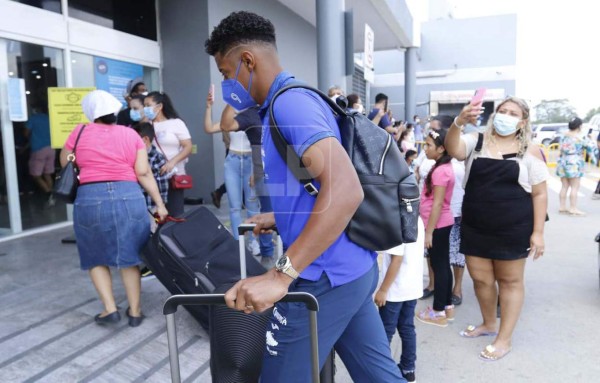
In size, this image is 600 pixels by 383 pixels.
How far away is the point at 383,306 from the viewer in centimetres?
285

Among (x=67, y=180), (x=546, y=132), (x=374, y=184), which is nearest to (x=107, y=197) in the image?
(x=67, y=180)

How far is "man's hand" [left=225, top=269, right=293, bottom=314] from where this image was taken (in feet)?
4.50

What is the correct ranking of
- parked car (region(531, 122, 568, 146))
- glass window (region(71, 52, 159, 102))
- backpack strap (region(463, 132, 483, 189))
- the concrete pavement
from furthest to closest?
parked car (region(531, 122, 568, 146)), glass window (region(71, 52, 159, 102)), backpack strap (region(463, 132, 483, 189)), the concrete pavement

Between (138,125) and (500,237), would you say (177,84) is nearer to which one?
A: (138,125)

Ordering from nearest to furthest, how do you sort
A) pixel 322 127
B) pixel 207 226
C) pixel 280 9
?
pixel 322 127
pixel 207 226
pixel 280 9

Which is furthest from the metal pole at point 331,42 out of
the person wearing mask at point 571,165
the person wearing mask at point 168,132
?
the person wearing mask at point 571,165

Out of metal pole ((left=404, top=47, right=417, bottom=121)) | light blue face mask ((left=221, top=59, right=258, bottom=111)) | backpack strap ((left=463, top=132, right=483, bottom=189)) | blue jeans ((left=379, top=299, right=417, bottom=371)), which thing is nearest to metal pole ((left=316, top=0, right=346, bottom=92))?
backpack strap ((left=463, top=132, right=483, bottom=189))

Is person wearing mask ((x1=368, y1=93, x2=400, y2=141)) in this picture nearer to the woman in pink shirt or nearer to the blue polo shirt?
the woman in pink shirt

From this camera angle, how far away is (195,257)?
10.8ft

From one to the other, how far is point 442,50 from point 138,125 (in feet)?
91.0

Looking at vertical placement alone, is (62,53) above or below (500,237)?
above

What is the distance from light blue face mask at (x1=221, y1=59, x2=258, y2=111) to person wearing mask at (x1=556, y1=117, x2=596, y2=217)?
8713 millimetres

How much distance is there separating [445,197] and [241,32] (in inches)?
106

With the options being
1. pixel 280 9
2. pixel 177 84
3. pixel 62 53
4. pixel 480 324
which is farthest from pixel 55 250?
pixel 280 9
